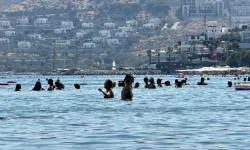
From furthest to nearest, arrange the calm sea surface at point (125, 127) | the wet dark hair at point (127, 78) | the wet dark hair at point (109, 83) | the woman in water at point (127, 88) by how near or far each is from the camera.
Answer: the wet dark hair at point (109, 83), the woman in water at point (127, 88), the wet dark hair at point (127, 78), the calm sea surface at point (125, 127)

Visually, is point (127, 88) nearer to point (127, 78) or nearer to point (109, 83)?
point (109, 83)

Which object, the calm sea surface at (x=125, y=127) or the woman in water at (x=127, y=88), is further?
the woman in water at (x=127, y=88)

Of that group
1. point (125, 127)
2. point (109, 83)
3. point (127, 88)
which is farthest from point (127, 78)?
point (125, 127)

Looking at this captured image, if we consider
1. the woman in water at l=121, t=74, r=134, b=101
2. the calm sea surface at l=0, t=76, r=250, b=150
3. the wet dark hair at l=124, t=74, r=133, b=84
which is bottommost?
the calm sea surface at l=0, t=76, r=250, b=150

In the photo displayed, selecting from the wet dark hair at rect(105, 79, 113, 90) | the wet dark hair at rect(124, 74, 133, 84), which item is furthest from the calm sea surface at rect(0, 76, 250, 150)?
the wet dark hair at rect(105, 79, 113, 90)

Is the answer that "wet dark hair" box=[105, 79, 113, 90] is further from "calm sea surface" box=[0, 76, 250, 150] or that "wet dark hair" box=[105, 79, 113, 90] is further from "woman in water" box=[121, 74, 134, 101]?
"calm sea surface" box=[0, 76, 250, 150]

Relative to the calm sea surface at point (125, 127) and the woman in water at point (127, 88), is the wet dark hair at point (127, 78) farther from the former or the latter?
the calm sea surface at point (125, 127)

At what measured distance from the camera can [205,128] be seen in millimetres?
47562

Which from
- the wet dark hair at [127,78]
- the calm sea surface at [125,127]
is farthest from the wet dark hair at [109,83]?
the calm sea surface at [125,127]

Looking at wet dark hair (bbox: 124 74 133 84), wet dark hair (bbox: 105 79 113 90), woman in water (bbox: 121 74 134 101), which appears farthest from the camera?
wet dark hair (bbox: 105 79 113 90)

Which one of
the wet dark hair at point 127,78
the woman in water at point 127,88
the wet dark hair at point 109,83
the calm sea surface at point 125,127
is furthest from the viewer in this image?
the wet dark hair at point 109,83

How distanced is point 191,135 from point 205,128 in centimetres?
321

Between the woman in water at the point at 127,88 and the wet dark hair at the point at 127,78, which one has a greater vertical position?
the wet dark hair at the point at 127,78

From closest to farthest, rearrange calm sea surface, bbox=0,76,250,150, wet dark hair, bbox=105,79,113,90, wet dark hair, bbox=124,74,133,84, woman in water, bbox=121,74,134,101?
calm sea surface, bbox=0,76,250,150 < wet dark hair, bbox=124,74,133,84 < woman in water, bbox=121,74,134,101 < wet dark hair, bbox=105,79,113,90
